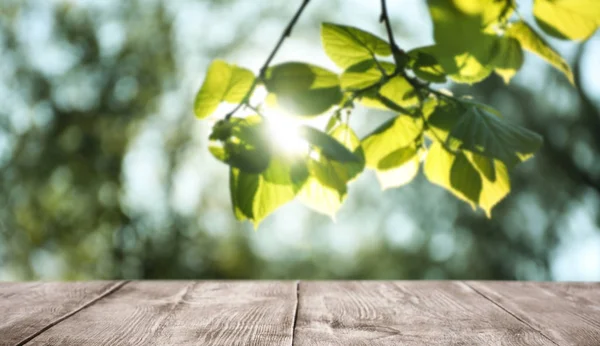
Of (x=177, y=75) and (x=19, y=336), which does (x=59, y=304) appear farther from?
(x=177, y=75)

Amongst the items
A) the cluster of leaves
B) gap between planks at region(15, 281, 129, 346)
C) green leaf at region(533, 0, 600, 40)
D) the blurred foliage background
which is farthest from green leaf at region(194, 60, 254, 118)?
the blurred foliage background

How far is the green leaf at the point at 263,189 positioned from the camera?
0.41m

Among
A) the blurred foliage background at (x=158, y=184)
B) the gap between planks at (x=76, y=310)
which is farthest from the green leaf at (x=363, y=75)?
the blurred foliage background at (x=158, y=184)

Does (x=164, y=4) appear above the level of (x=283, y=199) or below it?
above

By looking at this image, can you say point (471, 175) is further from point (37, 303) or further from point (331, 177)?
point (37, 303)

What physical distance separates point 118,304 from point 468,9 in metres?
0.61

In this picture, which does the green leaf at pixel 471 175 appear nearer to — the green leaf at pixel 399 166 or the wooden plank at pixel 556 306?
the green leaf at pixel 399 166

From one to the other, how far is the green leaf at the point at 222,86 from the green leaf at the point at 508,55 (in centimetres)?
18

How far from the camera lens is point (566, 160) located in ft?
15.9

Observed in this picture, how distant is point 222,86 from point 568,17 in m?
0.25

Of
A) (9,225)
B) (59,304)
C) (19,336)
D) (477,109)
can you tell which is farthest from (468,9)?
(9,225)

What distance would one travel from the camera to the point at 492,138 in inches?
15.1

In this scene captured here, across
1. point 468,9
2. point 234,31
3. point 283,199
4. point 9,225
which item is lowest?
point 9,225

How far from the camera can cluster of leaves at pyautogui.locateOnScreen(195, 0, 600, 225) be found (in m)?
0.38
